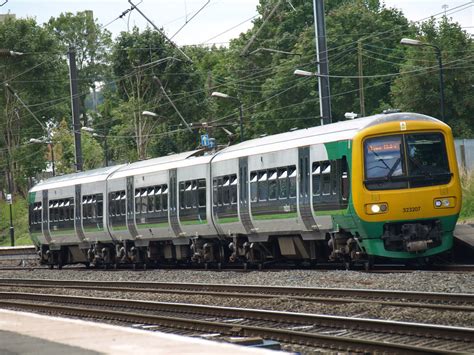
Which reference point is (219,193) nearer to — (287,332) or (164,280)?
(164,280)

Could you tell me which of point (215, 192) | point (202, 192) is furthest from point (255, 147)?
point (202, 192)

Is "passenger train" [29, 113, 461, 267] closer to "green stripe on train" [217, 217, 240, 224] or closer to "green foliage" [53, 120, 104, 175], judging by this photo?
"green stripe on train" [217, 217, 240, 224]

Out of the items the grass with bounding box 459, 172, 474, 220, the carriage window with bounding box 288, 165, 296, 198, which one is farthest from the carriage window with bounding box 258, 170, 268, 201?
the grass with bounding box 459, 172, 474, 220

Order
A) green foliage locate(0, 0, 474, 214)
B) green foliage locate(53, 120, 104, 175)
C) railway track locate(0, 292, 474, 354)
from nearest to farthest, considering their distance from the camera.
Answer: railway track locate(0, 292, 474, 354) → green foliage locate(0, 0, 474, 214) → green foliage locate(53, 120, 104, 175)

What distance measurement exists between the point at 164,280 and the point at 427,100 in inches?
1555

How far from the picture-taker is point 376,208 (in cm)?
2206

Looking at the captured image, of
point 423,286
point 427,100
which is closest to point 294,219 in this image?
point 423,286

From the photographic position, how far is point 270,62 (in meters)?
87.0

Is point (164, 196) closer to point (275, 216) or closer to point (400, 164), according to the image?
point (275, 216)

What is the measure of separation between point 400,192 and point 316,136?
9.22 feet

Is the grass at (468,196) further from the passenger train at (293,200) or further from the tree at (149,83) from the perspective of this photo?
the tree at (149,83)

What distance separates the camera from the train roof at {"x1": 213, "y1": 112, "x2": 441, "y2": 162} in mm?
22562

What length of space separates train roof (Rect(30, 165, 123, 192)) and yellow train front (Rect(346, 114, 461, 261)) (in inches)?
647

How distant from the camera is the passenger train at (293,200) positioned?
72.8ft
